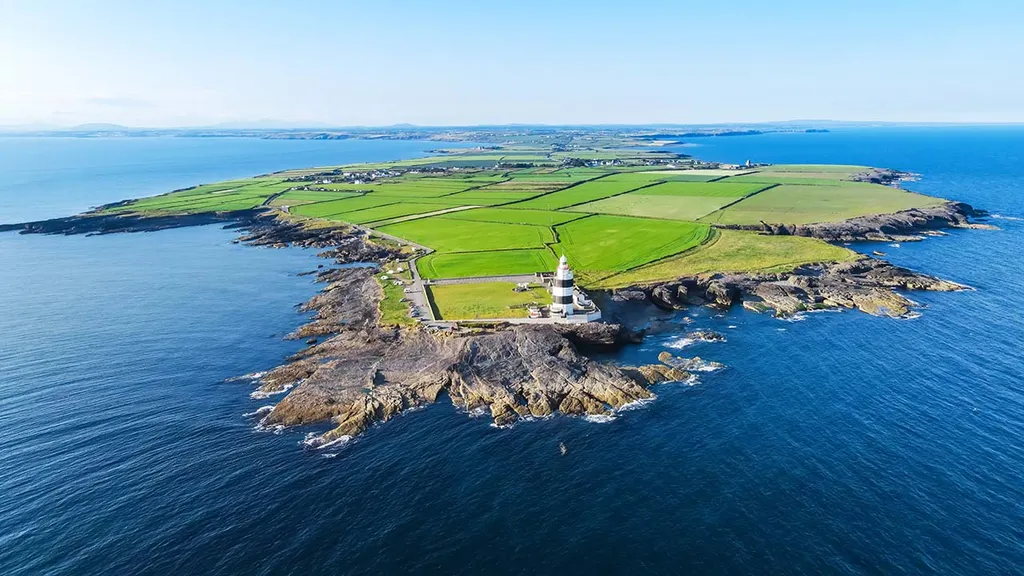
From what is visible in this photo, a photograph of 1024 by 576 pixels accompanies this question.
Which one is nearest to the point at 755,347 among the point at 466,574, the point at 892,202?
the point at 466,574

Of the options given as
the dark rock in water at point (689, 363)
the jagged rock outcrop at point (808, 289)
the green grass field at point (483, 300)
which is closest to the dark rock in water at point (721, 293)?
Result: the jagged rock outcrop at point (808, 289)

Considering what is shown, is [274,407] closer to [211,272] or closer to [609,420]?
[609,420]

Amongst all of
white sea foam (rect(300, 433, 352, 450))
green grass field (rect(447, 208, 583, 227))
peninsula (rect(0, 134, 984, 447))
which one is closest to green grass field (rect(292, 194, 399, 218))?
peninsula (rect(0, 134, 984, 447))

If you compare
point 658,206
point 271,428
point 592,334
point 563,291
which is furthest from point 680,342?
point 658,206

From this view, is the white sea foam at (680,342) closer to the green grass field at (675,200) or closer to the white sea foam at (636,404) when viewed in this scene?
the white sea foam at (636,404)

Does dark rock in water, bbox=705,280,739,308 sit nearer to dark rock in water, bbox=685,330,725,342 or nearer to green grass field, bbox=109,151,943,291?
green grass field, bbox=109,151,943,291

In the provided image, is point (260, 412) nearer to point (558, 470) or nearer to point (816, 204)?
point (558, 470)
